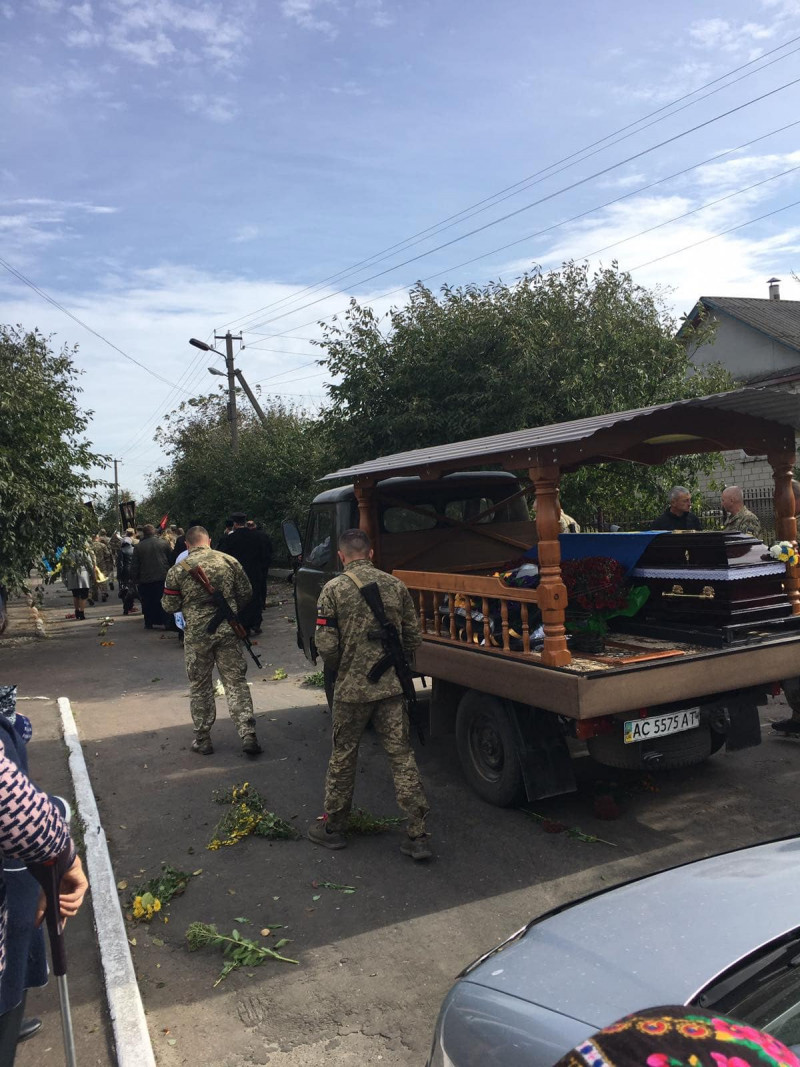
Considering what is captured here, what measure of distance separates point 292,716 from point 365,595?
3753 millimetres

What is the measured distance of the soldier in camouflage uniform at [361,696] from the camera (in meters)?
4.85

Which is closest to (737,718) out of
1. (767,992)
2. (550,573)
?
(550,573)

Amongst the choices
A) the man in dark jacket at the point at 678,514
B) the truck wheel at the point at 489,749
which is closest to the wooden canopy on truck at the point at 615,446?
the truck wheel at the point at 489,749

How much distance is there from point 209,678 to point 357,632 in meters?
2.65

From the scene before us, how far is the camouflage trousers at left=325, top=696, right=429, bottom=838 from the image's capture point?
4.84 m

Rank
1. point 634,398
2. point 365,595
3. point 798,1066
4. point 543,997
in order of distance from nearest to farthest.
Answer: point 798,1066, point 543,997, point 365,595, point 634,398

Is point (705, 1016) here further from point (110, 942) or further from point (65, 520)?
point (65, 520)

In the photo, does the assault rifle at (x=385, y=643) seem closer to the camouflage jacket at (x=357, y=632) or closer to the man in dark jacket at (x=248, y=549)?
the camouflage jacket at (x=357, y=632)

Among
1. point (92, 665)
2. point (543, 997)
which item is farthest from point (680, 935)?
point (92, 665)

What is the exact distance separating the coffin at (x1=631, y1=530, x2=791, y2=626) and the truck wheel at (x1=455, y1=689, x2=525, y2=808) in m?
1.31

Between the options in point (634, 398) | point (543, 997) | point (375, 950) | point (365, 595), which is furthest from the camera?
point (634, 398)

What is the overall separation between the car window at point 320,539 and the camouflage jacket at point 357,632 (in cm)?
258

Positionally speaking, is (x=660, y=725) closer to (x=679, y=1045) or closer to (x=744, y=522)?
(x=744, y=522)

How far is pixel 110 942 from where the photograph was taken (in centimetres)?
397
